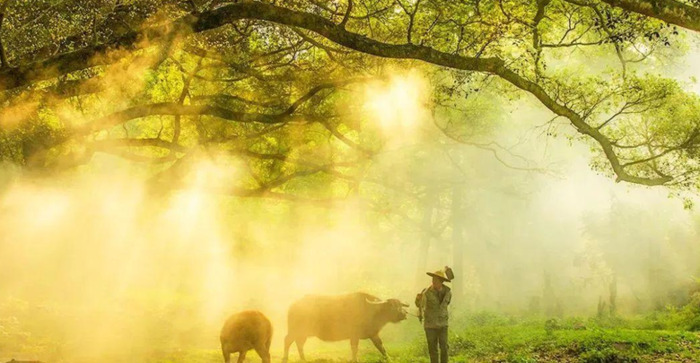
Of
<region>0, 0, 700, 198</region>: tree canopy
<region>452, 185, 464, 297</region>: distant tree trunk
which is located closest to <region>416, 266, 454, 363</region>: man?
<region>0, 0, 700, 198</region>: tree canopy

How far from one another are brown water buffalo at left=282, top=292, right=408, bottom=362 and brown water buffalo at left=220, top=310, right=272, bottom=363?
3.94 meters

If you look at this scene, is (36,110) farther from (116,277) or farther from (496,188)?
(496,188)

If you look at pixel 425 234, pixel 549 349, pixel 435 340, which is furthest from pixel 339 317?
pixel 425 234

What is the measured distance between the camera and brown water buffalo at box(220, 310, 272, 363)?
13.1 m

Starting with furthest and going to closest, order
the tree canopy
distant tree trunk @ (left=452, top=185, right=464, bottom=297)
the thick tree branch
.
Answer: distant tree trunk @ (left=452, top=185, right=464, bottom=297) < the tree canopy < the thick tree branch

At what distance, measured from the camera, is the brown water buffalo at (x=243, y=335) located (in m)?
13.1

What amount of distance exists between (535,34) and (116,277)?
23.2 metres

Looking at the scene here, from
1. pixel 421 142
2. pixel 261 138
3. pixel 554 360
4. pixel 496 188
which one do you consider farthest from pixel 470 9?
pixel 496 188

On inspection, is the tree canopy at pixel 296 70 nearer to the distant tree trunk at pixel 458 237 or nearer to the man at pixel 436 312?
the man at pixel 436 312

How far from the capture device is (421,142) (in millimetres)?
33469

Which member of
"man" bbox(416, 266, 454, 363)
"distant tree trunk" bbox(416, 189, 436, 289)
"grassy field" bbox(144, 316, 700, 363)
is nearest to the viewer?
"man" bbox(416, 266, 454, 363)

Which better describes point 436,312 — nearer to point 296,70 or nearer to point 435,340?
point 435,340

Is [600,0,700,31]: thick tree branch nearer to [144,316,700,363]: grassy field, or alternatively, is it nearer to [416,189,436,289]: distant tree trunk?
[144,316,700,363]: grassy field

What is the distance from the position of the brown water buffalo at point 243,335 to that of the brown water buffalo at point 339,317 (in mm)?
3940
